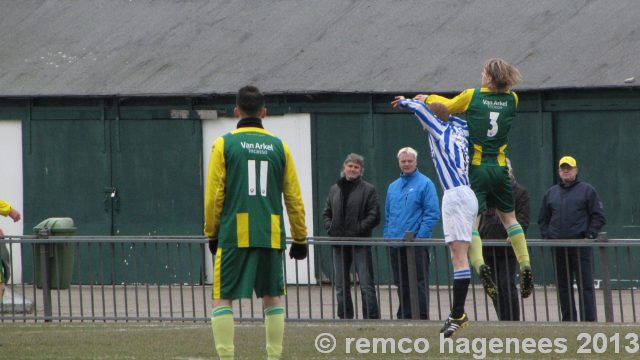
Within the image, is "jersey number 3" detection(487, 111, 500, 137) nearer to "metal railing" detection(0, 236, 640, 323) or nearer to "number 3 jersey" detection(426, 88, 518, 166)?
"number 3 jersey" detection(426, 88, 518, 166)

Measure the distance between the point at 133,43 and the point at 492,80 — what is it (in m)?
14.9

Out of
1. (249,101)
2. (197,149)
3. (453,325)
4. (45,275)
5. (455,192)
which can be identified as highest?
(197,149)

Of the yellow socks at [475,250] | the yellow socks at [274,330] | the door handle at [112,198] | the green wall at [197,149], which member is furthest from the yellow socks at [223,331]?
the door handle at [112,198]

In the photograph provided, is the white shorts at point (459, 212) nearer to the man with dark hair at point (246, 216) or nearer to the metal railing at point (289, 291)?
the man with dark hair at point (246, 216)

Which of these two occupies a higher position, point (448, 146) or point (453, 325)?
point (448, 146)

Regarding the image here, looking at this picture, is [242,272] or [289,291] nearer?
[242,272]

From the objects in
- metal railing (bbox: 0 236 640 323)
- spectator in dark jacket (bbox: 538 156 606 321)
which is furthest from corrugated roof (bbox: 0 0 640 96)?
spectator in dark jacket (bbox: 538 156 606 321)

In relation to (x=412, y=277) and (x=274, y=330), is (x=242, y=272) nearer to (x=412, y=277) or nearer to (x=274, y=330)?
(x=274, y=330)

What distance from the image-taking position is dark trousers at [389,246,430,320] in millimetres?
17234

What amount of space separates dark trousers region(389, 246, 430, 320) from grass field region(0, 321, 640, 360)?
81 cm

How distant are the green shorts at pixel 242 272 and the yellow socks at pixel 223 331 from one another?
11 cm

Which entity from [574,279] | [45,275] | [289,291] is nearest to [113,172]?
[289,291]

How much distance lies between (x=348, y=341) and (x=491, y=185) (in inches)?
89.2

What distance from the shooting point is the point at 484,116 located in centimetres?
1284
